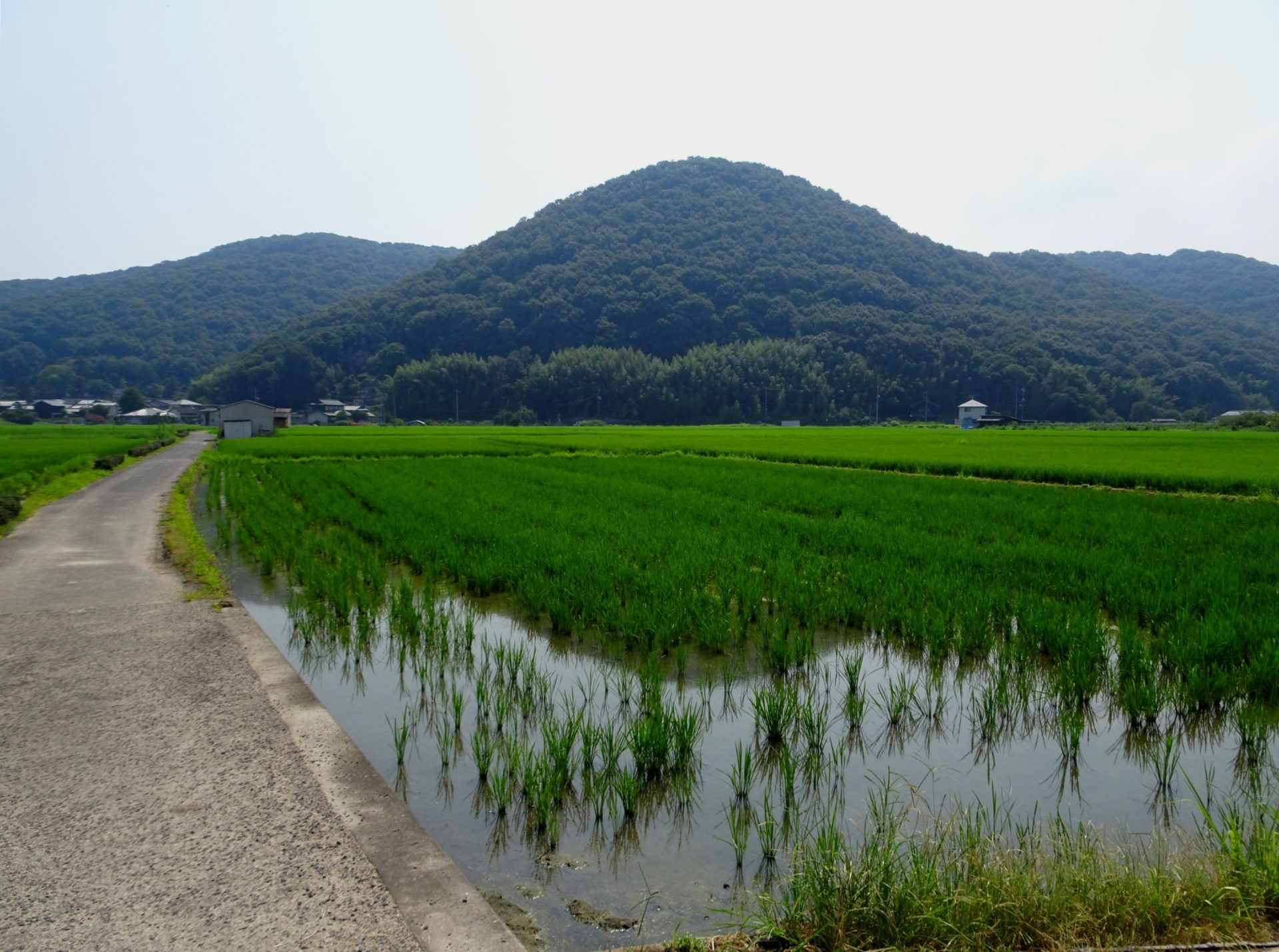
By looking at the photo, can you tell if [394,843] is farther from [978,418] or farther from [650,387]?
[650,387]

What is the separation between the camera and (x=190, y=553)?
10.0 metres

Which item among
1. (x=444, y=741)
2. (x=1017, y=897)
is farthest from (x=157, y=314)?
(x=1017, y=897)

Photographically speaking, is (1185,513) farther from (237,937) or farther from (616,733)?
(237,937)

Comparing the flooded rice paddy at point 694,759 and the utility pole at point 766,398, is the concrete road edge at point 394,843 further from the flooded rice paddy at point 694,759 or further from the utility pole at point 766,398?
the utility pole at point 766,398

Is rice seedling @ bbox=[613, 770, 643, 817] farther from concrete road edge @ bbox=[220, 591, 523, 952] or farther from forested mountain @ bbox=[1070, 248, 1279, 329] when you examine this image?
forested mountain @ bbox=[1070, 248, 1279, 329]

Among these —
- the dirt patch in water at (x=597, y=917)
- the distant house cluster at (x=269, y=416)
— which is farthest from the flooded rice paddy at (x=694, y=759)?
the distant house cluster at (x=269, y=416)

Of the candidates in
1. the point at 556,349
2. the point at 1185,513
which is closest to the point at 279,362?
the point at 556,349

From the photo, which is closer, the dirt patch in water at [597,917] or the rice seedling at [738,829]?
the dirt patch in water at [597,917]

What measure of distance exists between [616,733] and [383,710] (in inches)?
61.0

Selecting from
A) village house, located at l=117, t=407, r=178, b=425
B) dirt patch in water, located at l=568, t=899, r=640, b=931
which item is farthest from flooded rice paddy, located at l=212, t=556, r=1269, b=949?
village house, located at l=117, t=407, r=178, b=425

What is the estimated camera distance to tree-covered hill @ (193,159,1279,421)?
82.4 m

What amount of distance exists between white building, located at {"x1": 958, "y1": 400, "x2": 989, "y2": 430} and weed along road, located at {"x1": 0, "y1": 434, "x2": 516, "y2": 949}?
71.1 meters

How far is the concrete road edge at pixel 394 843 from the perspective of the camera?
2.56 metres

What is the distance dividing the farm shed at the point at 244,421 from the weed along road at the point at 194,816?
168 feet
